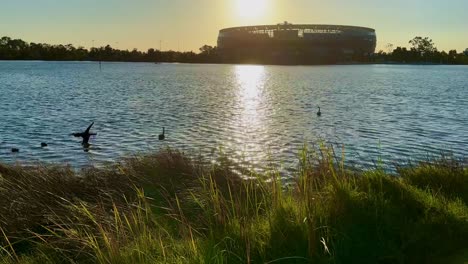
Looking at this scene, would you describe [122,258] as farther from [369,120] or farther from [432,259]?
[369,120]

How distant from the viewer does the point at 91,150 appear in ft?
77.8

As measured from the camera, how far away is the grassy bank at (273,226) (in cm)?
654

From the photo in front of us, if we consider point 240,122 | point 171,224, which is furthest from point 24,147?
point 171,224

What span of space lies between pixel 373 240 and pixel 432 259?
0.87 m

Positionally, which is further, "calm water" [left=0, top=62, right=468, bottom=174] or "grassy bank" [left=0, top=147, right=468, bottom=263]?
"calm water" [left=0, top=62, right=468, bottom=174]

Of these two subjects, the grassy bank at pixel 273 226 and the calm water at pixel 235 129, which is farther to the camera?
the calm water at pixel 235 129

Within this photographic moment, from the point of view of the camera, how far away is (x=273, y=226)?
716 cm

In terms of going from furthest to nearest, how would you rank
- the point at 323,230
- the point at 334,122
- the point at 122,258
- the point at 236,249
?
the point at 334,122 < the point at 323,230 < the point at 236,249 < the point at 122,258

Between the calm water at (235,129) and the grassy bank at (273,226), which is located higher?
the grassy bank at (273,226)

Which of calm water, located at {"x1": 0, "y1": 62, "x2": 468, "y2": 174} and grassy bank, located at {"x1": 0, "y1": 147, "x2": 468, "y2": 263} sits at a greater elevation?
grassy bank, located at {"x1": 0, "y1": 147, "x2": 468, "y2": 263}

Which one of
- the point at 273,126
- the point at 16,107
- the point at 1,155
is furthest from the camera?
the point at 16,107

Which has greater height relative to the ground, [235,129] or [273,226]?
[273,226]

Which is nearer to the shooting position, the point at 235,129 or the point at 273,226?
the point at 273,226

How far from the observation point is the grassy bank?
6543 millimetres
